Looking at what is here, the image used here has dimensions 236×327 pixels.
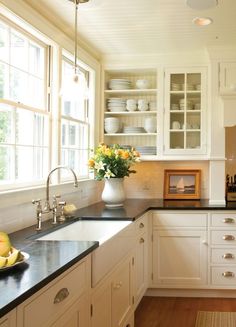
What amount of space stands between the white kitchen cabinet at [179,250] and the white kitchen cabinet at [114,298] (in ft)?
3.15

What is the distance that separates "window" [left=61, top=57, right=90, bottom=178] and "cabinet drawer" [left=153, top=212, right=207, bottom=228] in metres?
0.92

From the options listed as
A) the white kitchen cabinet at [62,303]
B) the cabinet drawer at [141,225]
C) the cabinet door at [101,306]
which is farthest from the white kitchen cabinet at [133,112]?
the white kitchen cabinet at [62,303]

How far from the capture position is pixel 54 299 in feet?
5.75

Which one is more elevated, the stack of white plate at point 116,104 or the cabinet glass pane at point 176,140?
the stack of white plate at point 116,104

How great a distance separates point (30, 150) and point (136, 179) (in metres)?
1.94

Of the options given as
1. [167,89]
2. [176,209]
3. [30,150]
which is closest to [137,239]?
[176,209]

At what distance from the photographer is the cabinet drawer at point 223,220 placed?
4.04 meters

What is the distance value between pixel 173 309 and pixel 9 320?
271cm

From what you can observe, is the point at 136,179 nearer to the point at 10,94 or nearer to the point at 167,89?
the point at 167,89

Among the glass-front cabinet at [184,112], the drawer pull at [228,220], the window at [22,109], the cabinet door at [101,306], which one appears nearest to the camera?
the cabinet door at [101,306]

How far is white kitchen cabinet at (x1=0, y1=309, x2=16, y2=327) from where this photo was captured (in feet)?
4.37

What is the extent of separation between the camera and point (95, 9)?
10.5 ft

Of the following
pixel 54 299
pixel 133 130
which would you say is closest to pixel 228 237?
pixel 133 130

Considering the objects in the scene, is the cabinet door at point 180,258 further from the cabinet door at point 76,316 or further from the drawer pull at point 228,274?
the cabinet door at point 76,316
